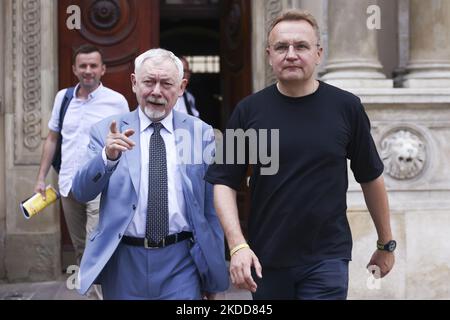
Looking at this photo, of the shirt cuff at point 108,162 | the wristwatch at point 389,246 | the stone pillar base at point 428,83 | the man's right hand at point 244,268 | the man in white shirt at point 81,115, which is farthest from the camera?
the stone pillar base at point 428,83

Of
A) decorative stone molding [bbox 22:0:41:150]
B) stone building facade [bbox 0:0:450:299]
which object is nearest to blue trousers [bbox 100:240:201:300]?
stone building facade [bbox 0:0:450:299]

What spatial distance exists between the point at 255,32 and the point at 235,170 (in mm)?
4197

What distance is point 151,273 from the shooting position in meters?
3.19

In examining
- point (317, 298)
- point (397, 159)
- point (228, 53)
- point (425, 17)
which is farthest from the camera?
point (228, 53)

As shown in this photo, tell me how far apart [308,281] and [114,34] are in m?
4.88

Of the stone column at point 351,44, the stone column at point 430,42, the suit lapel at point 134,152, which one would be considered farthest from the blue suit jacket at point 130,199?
the stone column at point 430,42

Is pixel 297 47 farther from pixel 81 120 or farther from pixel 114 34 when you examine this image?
pixel 114 34

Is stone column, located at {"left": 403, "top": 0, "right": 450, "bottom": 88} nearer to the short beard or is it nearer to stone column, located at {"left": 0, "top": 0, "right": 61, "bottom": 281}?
stone column, located at {"left": 0, "top": 0, "right": 61, "bottom": 281}

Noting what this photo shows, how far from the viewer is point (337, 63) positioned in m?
6.38

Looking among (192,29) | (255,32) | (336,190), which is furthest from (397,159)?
(192,29)

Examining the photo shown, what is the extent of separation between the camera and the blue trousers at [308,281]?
3053 millimetres

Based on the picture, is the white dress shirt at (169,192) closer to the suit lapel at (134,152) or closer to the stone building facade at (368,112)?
the suit lapel at (134,152)

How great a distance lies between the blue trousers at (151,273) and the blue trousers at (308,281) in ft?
1.16

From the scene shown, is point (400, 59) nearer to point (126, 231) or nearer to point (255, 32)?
point (255, 32)
